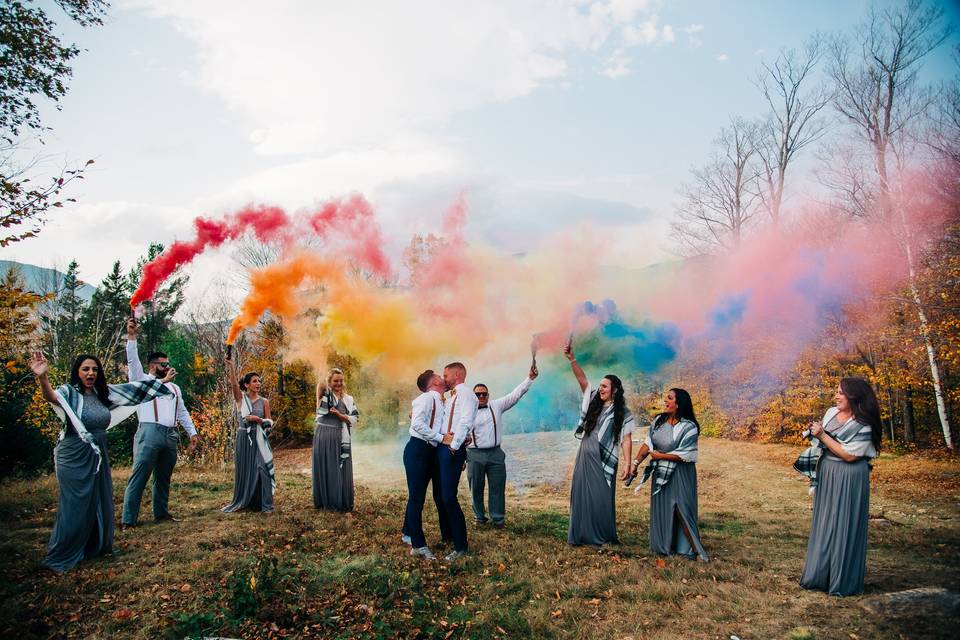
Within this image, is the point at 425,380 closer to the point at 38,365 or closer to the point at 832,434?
the point at 38,365

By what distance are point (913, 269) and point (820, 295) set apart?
2.56 meters

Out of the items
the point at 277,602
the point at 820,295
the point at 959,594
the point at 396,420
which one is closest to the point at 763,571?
the point at 959,594

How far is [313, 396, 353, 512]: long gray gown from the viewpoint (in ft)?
33.7

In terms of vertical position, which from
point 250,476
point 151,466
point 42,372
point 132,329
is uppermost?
point 132,329

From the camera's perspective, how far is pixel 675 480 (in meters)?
7.85

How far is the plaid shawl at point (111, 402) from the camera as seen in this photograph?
700 cm

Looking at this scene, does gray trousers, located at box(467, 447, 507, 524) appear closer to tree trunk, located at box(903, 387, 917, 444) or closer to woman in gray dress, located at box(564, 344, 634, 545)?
woman in gray dress, located at box(564, 344, 634, 545)

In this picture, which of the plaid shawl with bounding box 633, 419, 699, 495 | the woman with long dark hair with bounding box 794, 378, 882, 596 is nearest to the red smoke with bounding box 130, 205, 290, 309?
the plaid shawl with bounding box 633, 419, 699, 495

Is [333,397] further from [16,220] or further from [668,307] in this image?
[668,307]

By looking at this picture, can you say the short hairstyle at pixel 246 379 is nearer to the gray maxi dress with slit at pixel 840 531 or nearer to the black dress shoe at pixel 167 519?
the black dress shoe at pixel 167 519

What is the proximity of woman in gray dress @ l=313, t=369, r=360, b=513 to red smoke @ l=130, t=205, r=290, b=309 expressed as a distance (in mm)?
3359

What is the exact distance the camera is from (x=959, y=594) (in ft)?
18.6

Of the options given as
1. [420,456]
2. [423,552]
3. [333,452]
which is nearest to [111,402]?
[333,452]

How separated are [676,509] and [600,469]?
3.89 feet
